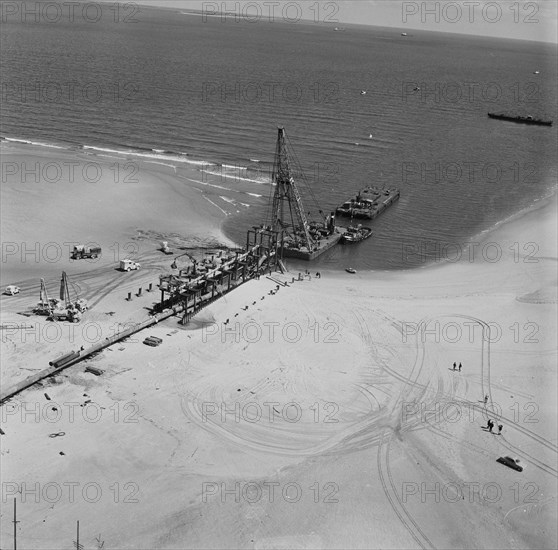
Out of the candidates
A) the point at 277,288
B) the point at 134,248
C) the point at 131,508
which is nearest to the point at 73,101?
the point at 134,248

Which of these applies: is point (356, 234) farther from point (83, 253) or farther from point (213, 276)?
point (83, 253)

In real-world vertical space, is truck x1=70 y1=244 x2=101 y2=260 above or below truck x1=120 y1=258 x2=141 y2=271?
above

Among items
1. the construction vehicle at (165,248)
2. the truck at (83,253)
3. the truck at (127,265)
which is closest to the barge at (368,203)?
the construction vehicle at (165,248)

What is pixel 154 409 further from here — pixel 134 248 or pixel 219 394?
pixel 134 248

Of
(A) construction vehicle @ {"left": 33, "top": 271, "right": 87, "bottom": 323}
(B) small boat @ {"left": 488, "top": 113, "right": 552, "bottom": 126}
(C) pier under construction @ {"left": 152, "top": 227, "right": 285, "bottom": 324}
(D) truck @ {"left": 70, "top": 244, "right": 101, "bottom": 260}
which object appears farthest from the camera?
(B) small boat @ {"left": 488, "top": 113, "right": 552, "bottom": 126}

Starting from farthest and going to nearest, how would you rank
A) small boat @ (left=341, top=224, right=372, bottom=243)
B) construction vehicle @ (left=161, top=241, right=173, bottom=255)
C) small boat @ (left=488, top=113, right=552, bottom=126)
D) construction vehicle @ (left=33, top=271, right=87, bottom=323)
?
small boat @ (left=488, top=113, right=552, bottom=126), small boat @ (left=341, top=224, right=372, bottom=243), construction vehicle @ (left=161, top=241, right=173, bottom=255), construction vehicle @ (left=33, top=271, right=87, bottom=323)

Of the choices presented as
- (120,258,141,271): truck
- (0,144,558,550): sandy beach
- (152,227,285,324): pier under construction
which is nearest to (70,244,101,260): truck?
(0,144,558,550): sandy beach

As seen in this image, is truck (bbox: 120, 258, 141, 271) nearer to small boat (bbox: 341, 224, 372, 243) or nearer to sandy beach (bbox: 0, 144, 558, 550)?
sandy beach (bbox: 0, 144, 558, 550)
